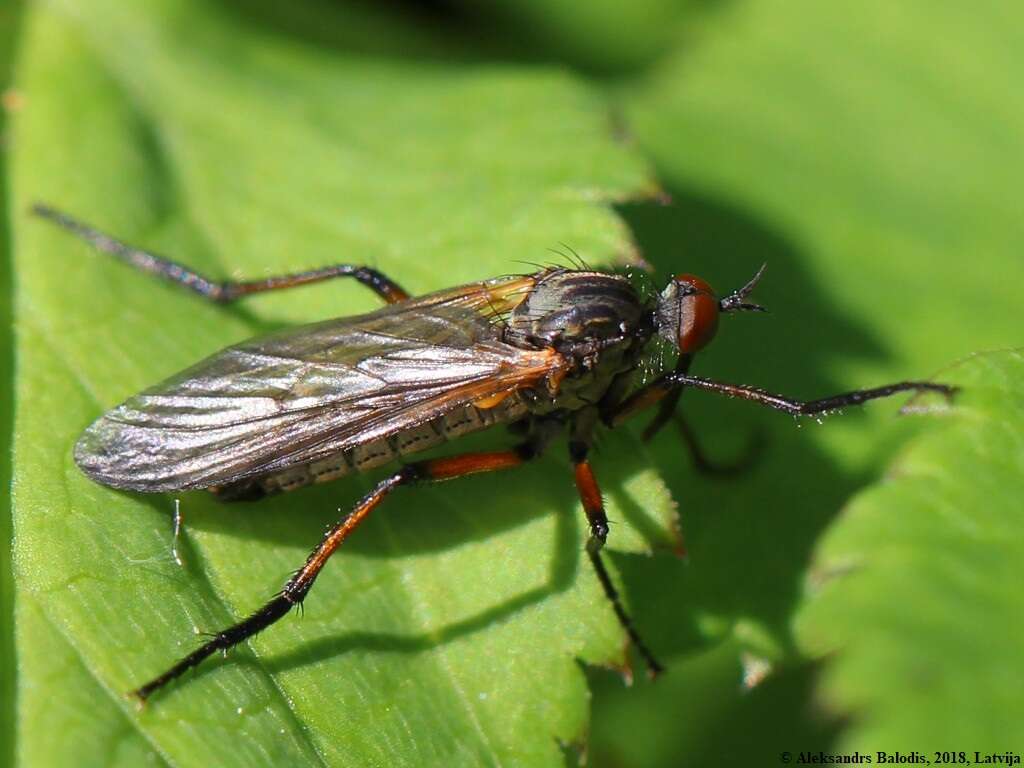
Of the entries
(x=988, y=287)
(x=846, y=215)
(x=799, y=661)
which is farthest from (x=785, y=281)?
(x=799, y=661)

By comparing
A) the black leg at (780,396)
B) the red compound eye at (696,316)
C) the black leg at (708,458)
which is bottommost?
the black leg at (708,458)

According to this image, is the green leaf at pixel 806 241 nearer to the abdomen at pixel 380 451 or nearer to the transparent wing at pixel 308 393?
the abdomen at pixel 380 451

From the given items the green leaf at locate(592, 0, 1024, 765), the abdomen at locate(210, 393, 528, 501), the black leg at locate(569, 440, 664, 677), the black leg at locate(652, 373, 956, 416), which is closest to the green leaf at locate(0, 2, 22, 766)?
the abdomen at locate(210, 393, 528, 501)

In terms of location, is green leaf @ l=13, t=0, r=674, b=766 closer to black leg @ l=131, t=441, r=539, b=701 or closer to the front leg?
black leg @ l=131, t=441, r=539, b=701

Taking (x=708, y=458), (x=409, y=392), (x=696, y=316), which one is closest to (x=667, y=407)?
(x=696, y=316)

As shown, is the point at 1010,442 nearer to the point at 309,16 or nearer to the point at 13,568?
the point at 13,568

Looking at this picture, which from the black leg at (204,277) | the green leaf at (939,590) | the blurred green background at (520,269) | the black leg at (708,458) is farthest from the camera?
the black leg at (708,458)

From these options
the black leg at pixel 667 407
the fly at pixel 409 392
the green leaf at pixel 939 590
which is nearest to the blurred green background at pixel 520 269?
the green leaf at pixel 939 590

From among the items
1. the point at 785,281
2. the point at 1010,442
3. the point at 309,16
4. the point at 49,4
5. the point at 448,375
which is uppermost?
the point at 49,4
